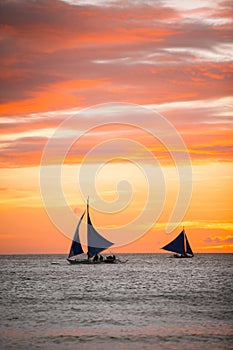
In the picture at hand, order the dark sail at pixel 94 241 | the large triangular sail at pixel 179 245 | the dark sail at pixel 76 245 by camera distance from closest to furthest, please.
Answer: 1. the dark sail at pixel 76 245
2. the dark sail at pixel 94 241
3. the large triangular sail at pixel 179 245

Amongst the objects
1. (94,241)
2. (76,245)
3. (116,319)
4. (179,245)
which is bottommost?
(116,319)

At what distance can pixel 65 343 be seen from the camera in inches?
1476

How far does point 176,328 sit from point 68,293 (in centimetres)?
2939

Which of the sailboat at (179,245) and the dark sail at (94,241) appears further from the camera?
the sailboat at (179,245)

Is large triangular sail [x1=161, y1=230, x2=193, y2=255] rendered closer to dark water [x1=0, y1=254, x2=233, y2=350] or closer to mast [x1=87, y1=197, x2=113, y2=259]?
mast [x1=87, y1=197, x2=113, y2=259]

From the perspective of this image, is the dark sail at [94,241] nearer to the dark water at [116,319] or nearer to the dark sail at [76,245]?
the dark sail at [76,245]

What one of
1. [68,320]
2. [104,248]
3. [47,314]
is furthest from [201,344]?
[104,248]

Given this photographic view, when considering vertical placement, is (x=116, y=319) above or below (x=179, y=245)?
below

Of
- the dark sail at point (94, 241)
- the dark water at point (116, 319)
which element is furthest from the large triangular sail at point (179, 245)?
the dark water at point (116, 319)

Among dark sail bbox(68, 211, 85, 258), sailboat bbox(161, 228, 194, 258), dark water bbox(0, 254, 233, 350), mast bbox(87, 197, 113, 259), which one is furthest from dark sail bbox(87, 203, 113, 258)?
dark water bbox(0, 254, 233, 350)

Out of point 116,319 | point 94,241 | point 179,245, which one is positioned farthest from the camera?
point 179,245

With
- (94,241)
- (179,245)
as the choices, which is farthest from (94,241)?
(179,245)

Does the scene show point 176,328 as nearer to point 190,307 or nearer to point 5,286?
point 190,307

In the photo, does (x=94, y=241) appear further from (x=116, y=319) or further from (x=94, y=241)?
(x=116, y=319)
